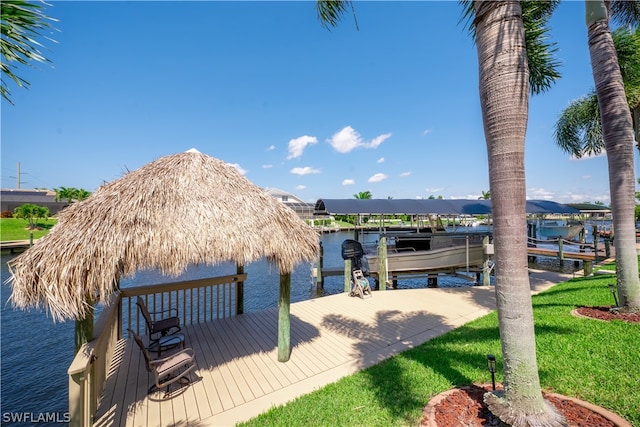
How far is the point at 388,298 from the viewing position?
9406 mm

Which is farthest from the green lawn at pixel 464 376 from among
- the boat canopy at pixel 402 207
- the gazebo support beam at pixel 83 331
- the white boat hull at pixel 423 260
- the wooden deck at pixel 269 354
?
the boat canopy at pixel 402 207

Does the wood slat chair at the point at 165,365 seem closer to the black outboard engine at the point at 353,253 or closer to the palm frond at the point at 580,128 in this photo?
the black outboard engine at the point at 353,253

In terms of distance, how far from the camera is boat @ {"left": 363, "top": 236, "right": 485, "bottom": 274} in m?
13.1

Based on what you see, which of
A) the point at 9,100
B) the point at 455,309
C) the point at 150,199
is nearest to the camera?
the point at 9,100

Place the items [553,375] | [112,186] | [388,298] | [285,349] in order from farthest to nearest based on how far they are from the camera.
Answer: [388,298] → [285,349] → [112,186] → [553,375]

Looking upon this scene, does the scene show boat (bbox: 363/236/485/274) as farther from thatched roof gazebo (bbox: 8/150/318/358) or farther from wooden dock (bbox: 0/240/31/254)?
wooden dock (bbox: 0/240/31/254)

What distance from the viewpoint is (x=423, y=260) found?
1320cm

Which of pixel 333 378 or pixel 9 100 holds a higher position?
pixel 9 100

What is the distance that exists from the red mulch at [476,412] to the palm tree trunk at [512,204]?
31 centimetres

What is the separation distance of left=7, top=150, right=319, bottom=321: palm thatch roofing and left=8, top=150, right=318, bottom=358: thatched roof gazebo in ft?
0.04

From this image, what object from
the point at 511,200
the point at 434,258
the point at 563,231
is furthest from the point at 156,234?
the point at 563,231

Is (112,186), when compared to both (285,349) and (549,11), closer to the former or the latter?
(285,349)

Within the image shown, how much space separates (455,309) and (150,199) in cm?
836

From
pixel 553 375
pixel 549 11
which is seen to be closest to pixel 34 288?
pixel 553 375
